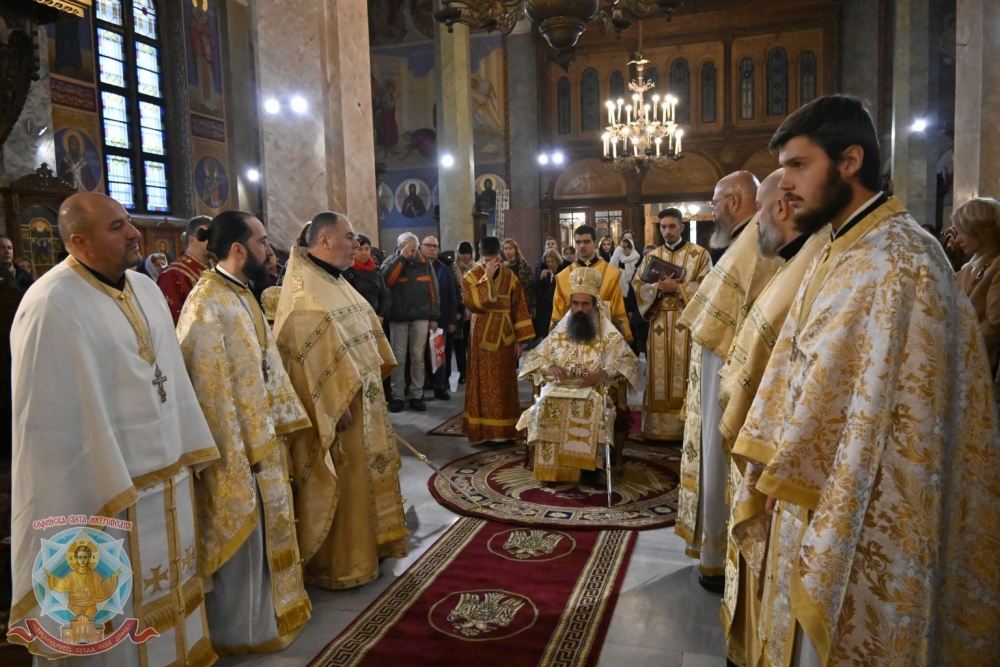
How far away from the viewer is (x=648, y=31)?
16.5 metres

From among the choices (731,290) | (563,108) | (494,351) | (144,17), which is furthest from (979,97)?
(144,17)

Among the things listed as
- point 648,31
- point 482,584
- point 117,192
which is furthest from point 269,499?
point 648,31

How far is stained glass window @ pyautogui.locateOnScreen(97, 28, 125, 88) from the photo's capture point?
14656 millimetres

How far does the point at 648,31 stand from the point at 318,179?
1370 cm

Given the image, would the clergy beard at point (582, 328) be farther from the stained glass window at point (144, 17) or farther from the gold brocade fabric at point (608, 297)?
the stained glass window at point (144, 17)

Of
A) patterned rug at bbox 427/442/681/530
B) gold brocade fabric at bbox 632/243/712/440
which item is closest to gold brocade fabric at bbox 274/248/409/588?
patterned rug at bbox 427/442/681/530

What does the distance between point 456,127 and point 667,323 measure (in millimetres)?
6868

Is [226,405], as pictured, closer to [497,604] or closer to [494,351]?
[497,604]

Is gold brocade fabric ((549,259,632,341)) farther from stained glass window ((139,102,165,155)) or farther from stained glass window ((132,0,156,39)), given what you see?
stained glass window ((132,0,156,39))

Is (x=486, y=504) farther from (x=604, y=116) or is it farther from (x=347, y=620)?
(x=604, y=116)

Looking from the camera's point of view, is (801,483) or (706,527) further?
(706,527)

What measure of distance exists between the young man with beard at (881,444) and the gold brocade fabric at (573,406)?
3.17 meters

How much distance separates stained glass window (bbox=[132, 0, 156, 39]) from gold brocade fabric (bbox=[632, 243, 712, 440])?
48.2 ft

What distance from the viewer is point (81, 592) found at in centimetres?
218
